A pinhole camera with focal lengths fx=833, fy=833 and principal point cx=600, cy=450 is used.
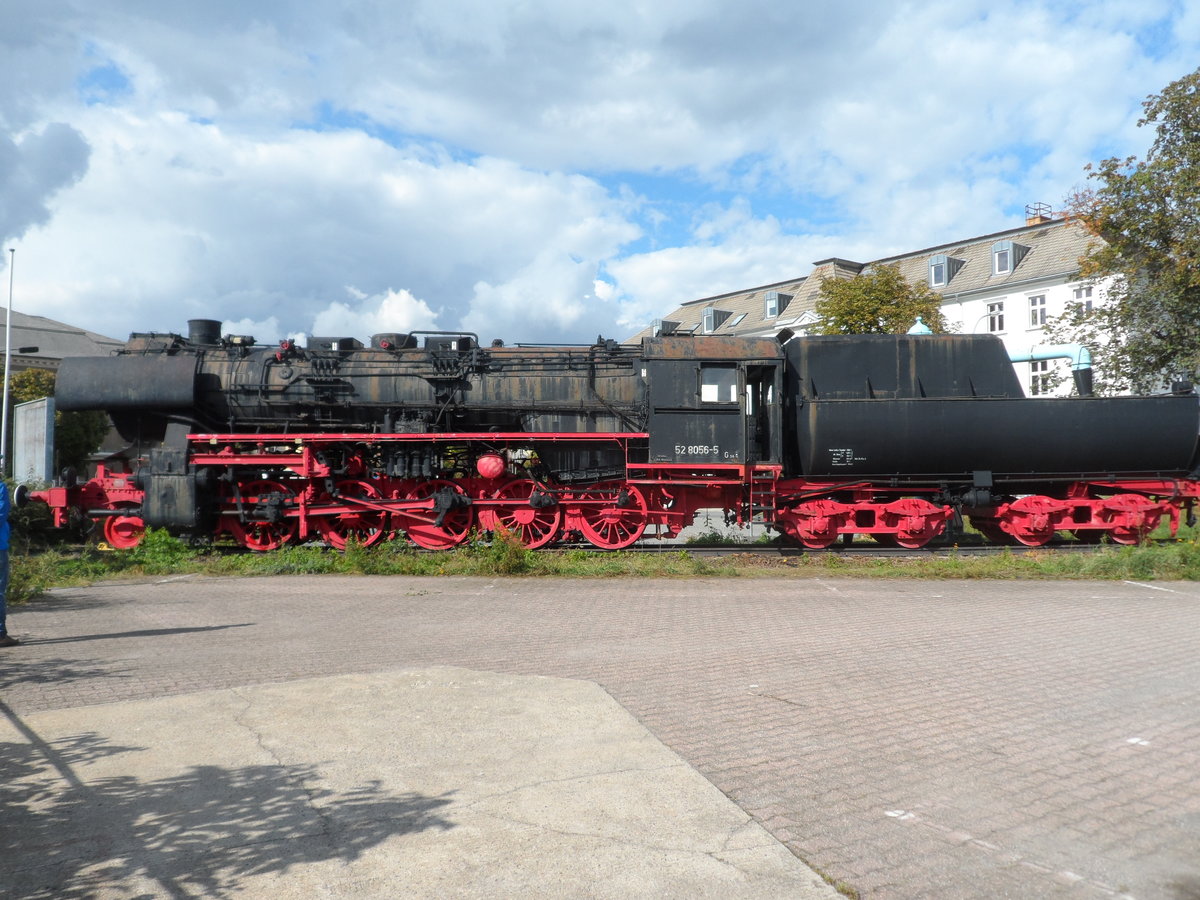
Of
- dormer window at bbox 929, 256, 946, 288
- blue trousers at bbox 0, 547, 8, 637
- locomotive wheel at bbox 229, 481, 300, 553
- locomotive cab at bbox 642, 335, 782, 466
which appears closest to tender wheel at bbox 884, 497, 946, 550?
locomotive cab at bbox 642, 335, 782, 466

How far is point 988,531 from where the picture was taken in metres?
15.7

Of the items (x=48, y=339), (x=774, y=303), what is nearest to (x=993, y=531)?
(x=774, y=303)

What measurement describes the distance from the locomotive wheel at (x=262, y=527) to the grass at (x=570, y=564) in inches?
26.5

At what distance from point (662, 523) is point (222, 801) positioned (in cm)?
1032

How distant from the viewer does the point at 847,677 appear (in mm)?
6305

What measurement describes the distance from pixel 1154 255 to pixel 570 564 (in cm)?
1780

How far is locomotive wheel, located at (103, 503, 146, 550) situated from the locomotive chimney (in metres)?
3.27

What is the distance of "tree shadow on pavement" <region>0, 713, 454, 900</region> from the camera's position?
3334 mm

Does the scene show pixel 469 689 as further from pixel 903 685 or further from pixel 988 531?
pixel 988 531

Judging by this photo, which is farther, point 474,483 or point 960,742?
point 474,483

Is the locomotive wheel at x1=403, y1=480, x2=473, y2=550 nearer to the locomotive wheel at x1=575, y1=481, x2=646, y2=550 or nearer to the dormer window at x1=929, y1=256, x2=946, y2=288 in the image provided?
the locomotive wheel at x1=575, y1=481, x2=646, y2=550

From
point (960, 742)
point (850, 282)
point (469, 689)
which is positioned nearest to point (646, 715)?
point (469, 689)

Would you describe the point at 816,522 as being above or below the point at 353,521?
below

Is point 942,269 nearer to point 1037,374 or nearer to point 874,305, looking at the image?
point 1037,374
